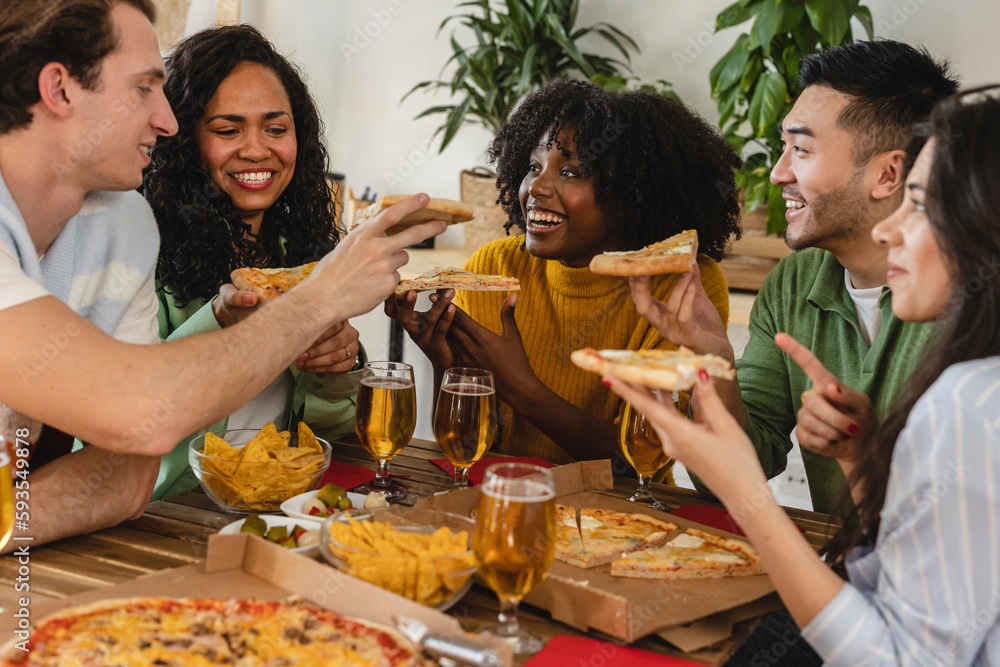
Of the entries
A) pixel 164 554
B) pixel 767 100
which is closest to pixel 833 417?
pixel 164 554

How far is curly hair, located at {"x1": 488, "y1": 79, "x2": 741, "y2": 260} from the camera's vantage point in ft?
8.77

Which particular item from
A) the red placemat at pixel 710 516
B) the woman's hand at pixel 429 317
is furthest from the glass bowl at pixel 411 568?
the woman's hand at pixel 429 317

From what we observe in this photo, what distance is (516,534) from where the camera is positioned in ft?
3.43

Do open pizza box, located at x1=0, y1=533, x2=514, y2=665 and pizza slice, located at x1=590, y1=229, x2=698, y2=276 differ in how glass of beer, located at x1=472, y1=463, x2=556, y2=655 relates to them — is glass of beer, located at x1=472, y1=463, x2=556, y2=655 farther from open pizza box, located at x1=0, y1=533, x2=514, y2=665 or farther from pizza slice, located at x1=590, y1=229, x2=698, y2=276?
pizza slice, located at x1=590, y1=229, x2=698, y2=276

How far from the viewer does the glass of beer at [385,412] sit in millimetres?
1591

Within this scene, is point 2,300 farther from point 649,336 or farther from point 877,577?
point 649,336

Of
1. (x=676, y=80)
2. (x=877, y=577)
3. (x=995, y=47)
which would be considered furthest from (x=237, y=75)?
(x=995, y=47)

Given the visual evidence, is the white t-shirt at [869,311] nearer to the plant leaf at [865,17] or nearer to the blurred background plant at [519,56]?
the plant leaf at [865,17]

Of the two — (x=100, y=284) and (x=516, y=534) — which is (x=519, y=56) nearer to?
(x=100, y=284)

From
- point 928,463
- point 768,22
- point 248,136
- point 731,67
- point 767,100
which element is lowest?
point 928,463

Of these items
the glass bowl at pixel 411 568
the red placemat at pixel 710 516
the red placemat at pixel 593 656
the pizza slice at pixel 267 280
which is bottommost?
the red placemat at pixel 710 516

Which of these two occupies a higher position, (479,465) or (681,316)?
(681,316)

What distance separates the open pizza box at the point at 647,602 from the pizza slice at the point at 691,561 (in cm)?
1

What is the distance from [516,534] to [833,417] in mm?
647
